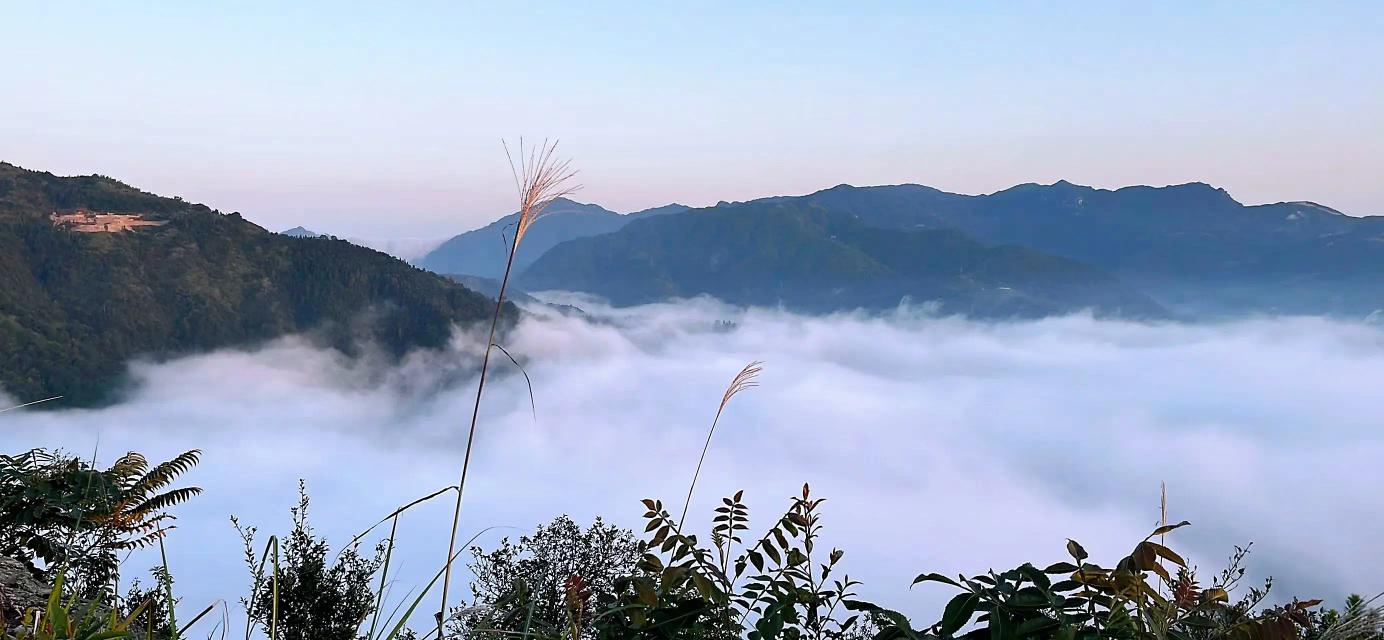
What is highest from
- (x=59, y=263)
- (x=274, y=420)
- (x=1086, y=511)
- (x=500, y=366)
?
(x=59, y=263)

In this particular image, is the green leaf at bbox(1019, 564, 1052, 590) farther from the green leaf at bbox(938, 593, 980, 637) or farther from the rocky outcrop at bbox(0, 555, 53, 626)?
the rocky outcrop at bbox(0, 555, 53, 626)

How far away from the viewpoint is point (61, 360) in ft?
275

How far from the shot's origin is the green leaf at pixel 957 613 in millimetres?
1109

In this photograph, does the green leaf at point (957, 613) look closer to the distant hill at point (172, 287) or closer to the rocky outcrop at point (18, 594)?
the rocky outcrop at point (18, 594)

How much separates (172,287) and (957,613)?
11752 centimetres

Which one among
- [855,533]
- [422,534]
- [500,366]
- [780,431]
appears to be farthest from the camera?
[780,431]

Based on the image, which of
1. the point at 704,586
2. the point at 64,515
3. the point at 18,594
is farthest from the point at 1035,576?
the point at 64,515

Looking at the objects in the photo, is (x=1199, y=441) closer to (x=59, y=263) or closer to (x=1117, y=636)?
(x=59, y=263)

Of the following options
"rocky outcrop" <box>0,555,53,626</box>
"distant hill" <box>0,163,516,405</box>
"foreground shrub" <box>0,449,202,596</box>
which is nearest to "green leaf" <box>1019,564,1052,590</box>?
"rocky outcrop" <box>0,555,53,626</box>

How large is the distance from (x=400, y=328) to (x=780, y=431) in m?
83.1

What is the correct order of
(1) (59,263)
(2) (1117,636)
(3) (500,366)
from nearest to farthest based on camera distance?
1. (2) (1117,636)
2. (1) (59,263)
3. (3) (500,366)

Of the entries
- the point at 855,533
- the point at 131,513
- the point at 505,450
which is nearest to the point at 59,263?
the point at 505,450

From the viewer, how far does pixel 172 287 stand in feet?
335

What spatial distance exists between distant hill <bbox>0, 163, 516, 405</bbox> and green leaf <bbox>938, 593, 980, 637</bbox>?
89544 millimetres
